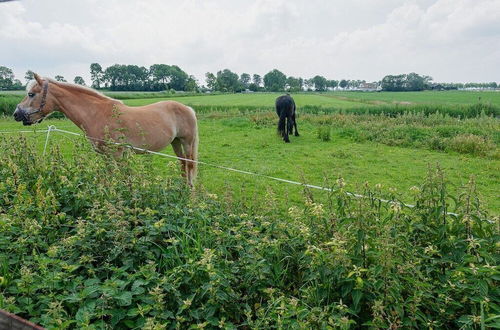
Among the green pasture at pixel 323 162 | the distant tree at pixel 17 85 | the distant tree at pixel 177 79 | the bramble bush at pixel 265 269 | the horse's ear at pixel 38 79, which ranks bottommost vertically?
the green pasture at pixel 323 162

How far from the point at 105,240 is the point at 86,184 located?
3.04 feet

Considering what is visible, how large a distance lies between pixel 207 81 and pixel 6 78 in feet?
161

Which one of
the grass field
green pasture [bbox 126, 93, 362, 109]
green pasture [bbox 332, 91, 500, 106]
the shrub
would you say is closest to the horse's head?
the grass field

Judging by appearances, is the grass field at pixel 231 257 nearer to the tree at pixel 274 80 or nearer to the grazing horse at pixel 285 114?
the grazing horse at pixel 285 114

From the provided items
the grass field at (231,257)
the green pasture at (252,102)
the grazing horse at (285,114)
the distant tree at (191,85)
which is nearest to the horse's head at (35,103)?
the grass field at (231,257)

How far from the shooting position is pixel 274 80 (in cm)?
10900

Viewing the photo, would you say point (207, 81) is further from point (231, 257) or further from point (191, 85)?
point (231, 257)

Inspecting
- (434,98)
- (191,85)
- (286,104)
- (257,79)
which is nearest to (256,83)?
(257,79)

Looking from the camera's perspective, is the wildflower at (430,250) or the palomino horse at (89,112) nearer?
the wildflower at (430,250)

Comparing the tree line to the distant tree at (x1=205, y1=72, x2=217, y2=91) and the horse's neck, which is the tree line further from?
the horse's neck

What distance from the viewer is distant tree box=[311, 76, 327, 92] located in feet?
387

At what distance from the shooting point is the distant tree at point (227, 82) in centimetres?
9234

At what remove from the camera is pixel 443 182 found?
221 centimetres

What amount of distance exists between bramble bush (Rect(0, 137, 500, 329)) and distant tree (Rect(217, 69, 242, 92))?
91.8 meters
